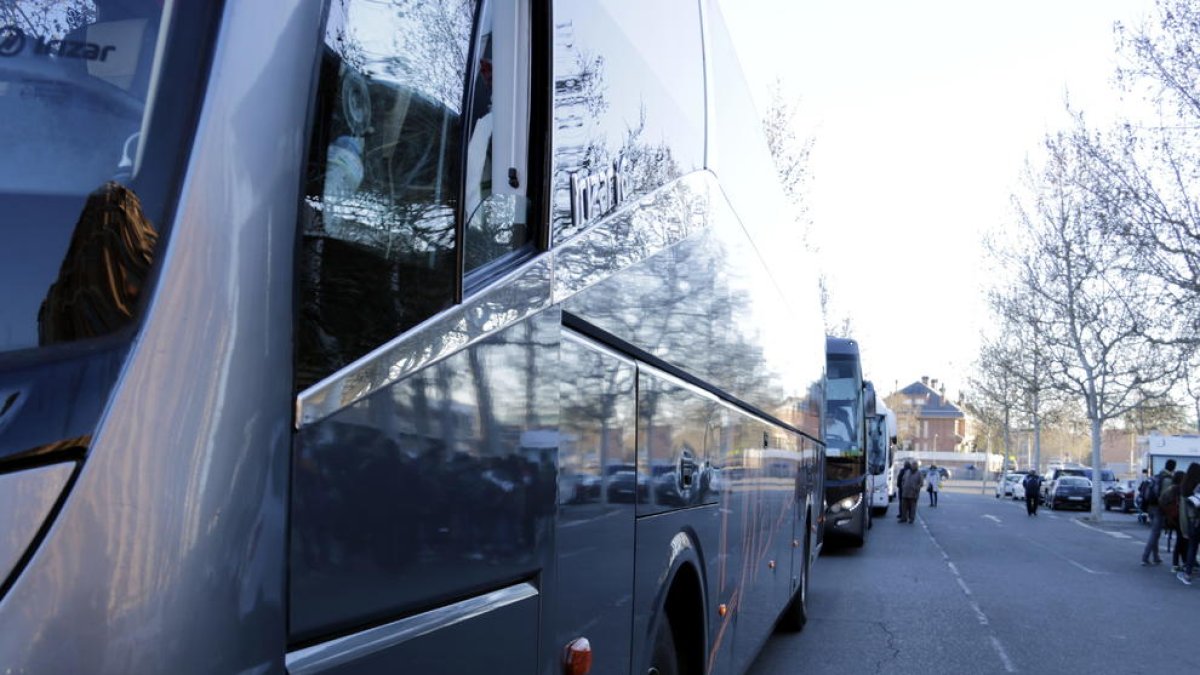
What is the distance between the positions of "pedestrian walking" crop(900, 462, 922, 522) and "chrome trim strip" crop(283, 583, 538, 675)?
32.4 m

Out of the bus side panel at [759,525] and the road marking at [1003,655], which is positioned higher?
the bus side panel at [759,525]

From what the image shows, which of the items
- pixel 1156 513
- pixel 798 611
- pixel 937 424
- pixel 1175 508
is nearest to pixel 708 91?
pixel 798 611

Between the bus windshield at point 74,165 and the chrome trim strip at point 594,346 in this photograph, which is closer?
the bus windshield at point 74,165

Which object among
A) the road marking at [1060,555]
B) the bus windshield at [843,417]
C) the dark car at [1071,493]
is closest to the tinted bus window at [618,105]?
the road marking at [1060,555]

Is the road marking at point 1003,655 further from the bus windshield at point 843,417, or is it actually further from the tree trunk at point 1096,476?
the tree trunk at point 1096,476

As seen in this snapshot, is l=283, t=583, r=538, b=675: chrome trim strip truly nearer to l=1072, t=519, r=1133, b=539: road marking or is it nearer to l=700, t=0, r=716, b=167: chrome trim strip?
l=700, t=0, r=716, b=167: chrome trim strip

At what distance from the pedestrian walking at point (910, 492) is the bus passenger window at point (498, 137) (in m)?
32.2

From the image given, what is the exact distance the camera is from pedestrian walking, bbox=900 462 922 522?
110ft

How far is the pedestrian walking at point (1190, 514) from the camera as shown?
17.5 m

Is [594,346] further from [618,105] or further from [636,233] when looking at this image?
[618,105]

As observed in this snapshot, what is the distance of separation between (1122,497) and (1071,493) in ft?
6.68

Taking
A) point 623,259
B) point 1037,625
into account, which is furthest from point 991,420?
point 623,259

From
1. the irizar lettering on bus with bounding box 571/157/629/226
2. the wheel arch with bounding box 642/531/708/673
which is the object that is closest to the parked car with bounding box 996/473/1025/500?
the wheel arch with bounding box 642/531/708/673

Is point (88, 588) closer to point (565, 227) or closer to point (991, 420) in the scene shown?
Result: point (565, 227)
